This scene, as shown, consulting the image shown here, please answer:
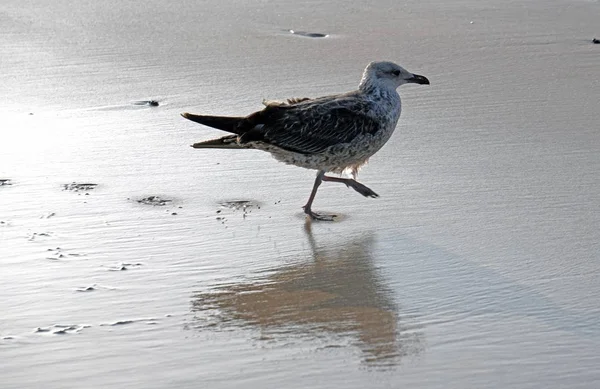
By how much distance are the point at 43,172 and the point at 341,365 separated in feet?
10.1

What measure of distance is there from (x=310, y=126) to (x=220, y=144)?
537 millimetres

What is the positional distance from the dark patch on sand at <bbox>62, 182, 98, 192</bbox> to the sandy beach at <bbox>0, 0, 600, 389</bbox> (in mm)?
17

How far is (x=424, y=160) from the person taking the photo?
7.13m

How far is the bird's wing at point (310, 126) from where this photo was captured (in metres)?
6.75

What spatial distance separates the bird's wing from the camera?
6.75 m

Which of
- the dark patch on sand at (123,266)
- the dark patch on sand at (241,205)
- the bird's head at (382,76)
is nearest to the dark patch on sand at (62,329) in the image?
the dark patch on sand at (123,266)

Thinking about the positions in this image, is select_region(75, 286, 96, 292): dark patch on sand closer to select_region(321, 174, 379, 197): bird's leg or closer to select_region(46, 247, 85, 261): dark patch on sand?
select_region(46, 247, 85, 261): dark patch on sand

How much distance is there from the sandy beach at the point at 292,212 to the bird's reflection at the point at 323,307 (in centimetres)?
1

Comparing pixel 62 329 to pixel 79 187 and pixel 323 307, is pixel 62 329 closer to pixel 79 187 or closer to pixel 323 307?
pixel 323 307

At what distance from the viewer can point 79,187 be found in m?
6.67

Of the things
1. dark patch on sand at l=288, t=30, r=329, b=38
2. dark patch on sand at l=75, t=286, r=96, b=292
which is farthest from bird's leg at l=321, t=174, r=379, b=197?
dark patch on sand at l=288, t=30, r=329, b=38

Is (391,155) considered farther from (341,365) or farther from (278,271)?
(341,365)

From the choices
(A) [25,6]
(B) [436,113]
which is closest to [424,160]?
(B) [436,113]

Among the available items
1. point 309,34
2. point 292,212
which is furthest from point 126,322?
point 309,34
